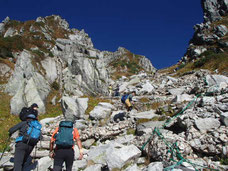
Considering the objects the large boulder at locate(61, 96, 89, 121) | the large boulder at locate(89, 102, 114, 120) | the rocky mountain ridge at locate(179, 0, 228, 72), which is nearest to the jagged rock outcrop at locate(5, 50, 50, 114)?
the large boulder at locate(61, 96, 89, 121)

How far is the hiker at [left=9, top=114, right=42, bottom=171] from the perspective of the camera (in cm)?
494

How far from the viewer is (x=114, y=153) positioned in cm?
585

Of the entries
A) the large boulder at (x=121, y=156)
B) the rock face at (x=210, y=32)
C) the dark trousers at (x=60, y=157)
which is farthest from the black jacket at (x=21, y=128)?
the rock face at (x=210, y=32)

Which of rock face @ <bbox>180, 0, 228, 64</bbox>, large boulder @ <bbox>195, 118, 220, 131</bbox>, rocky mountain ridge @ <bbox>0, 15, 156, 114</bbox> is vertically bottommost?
large boulder @ <bbox>195, 118, 220, 131</bbox>

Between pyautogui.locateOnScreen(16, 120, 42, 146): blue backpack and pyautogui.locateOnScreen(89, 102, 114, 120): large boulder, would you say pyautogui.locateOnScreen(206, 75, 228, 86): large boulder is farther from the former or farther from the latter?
pyautogui.locateOnScreen(16, 120, 42, 146): blue backpack

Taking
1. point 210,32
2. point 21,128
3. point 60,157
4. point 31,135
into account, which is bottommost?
point 60,157

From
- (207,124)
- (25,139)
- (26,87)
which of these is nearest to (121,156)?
(25,139)

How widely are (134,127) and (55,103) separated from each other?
44.1 ft

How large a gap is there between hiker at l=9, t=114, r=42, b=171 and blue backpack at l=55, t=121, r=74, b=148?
3.62ft

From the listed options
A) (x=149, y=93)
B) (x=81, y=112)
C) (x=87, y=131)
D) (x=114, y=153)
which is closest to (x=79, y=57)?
(x=149, y=93)

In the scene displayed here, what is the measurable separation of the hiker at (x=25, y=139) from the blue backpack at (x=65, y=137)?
110 cm

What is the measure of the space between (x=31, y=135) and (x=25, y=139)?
0.20 metres

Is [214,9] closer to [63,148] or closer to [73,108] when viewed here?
[73,108]

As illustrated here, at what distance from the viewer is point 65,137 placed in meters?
4.58
